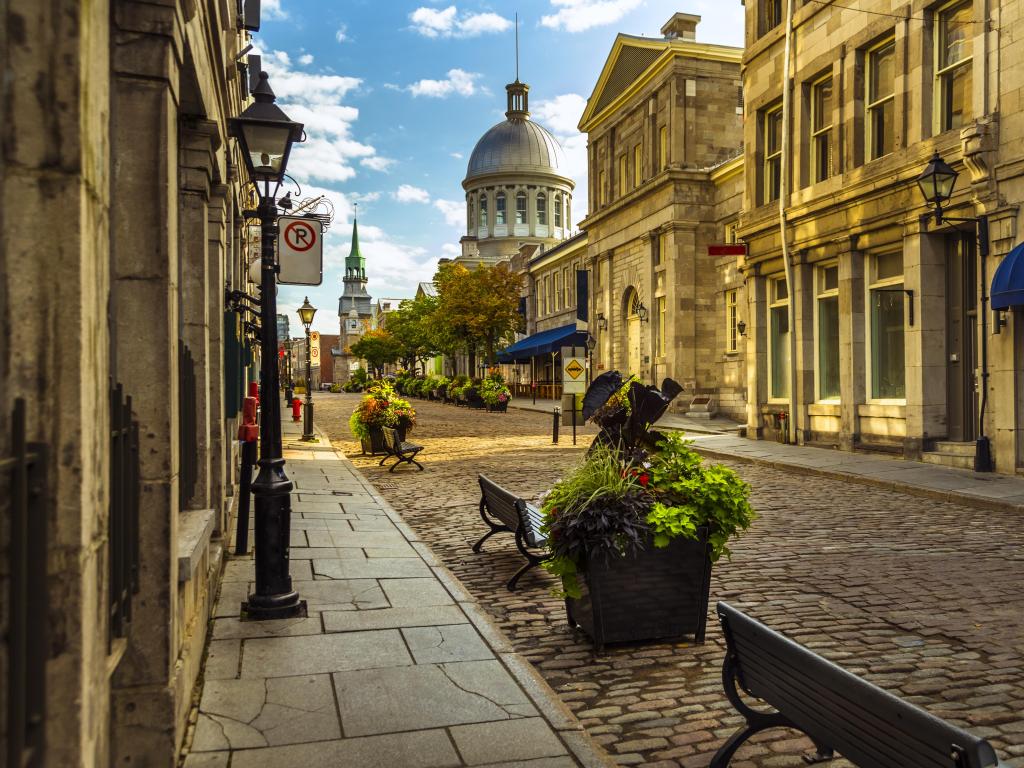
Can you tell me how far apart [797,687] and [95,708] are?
2.24 metres

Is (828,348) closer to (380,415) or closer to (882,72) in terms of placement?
(882,72)

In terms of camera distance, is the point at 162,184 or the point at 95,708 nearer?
the point at 95,708

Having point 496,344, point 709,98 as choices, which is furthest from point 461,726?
point 496,344

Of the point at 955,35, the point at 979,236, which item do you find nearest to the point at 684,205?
the point at 955,35

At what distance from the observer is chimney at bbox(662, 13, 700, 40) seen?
1310 inches

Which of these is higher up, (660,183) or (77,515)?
(660,183)

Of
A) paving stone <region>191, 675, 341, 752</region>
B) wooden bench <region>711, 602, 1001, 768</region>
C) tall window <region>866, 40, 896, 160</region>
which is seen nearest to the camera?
wooden bench <region>711, 602, 1001, 768</region>

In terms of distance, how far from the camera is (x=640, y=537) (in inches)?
208

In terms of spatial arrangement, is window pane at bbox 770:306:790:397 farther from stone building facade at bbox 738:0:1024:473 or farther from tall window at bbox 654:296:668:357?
tall window at bbox 654:296:668:357

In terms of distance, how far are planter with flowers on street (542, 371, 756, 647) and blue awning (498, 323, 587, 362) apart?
104 ft

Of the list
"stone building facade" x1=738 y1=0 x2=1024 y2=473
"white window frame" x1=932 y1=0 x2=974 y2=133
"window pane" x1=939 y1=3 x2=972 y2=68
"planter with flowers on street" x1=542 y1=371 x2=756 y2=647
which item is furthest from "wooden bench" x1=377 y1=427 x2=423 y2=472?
"window pane" x1=939 y1=3 x2=972 y2=68

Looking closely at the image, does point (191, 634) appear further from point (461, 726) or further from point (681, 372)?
point (681, 372)

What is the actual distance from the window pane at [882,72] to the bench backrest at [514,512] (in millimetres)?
12602

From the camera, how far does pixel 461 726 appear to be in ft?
13.5
